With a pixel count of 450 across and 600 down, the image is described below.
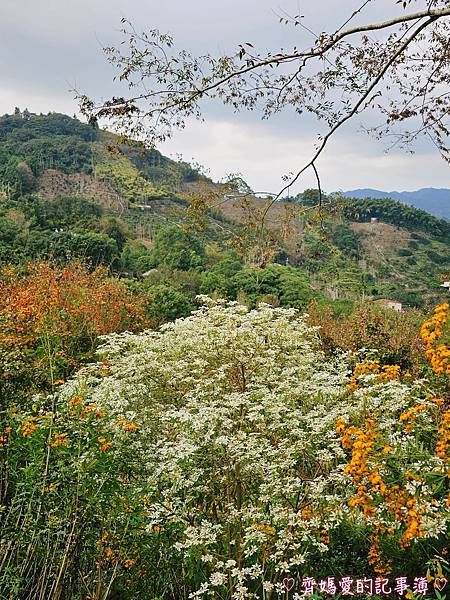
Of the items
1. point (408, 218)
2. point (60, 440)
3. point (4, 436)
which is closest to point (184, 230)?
point (4, 436)

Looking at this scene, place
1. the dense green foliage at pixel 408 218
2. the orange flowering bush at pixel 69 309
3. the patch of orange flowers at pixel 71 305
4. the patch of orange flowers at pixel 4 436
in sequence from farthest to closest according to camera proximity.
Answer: the dense green foliage at pixel 408 218 → the patch of orange flowers at pixel 71 305 → the orange flowering bush at pixel 69 309 → the patch of orange flowers at pixel 4 436

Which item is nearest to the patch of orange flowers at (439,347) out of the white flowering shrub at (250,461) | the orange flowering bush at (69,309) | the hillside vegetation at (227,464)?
the hillside vegetation at (227,464)

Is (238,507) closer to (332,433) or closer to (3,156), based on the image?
(332,433)

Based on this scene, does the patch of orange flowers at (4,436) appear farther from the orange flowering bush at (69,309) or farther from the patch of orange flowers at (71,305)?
the patch of orange flowers at (71,305)

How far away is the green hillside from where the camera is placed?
16.1ft

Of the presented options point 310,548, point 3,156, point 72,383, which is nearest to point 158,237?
point 72,383

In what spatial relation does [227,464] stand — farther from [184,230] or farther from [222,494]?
[184,230]

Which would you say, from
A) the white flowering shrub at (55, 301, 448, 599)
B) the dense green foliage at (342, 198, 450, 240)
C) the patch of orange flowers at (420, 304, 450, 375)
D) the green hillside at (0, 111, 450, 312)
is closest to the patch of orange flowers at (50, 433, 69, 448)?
the white flowering shrub at (55, 301, 448, 599)

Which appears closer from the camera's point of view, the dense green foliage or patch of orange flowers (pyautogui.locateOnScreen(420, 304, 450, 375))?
patch of orange flowers (pyautogui.locateOnScreen(420, 304, 450, 375))

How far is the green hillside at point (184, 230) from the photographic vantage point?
490 centimetres

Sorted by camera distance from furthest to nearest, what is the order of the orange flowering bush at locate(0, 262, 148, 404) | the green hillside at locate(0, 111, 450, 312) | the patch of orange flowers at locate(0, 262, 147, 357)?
the patch of orange flowers at locate(0, 262, 147, 357)
the orange flowering bush at locate(0, 262, 148, 404)
the green hillside at locate(0, 111, 450, 312)

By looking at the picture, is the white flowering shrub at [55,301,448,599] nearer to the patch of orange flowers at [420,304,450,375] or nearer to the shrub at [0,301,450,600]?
the shrub at [0,301,450,600]

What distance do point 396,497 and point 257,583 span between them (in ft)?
3.09

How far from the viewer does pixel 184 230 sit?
469 centimetres
